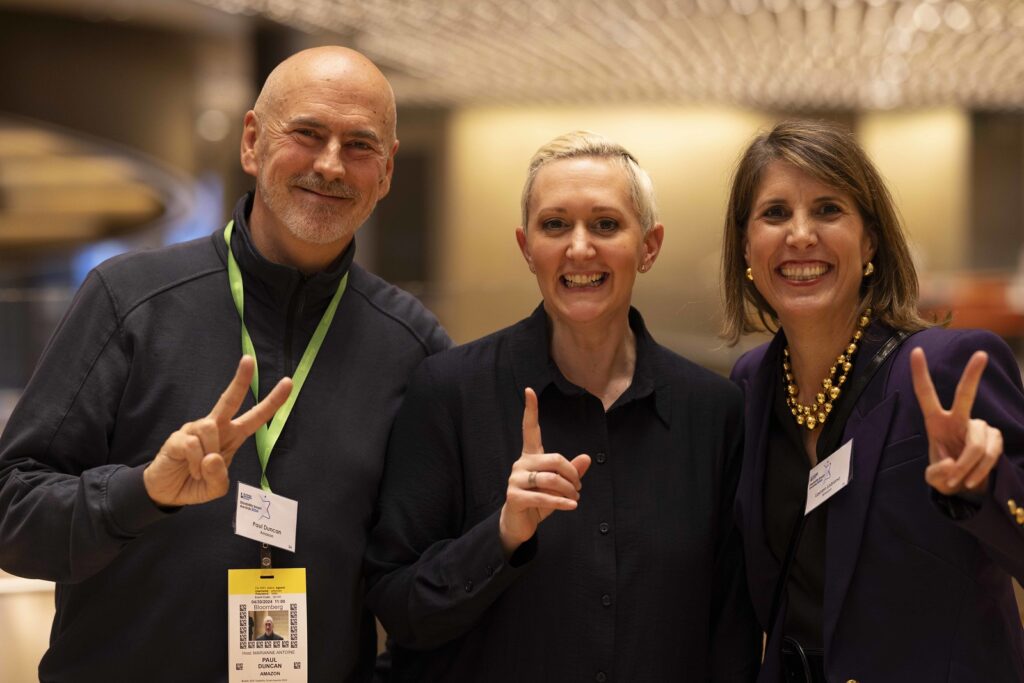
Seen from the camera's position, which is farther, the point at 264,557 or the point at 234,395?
the point at 264,557

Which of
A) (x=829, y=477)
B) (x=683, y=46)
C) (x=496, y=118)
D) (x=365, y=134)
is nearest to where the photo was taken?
(x=829, y=477)

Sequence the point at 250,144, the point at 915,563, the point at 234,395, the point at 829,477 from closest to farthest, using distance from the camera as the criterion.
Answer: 1. the point at 234,395
2. the point at 915,563
3. the point at 829,477
4. the point at 250,144

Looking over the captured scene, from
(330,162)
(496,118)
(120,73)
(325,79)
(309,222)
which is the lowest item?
(309,222)

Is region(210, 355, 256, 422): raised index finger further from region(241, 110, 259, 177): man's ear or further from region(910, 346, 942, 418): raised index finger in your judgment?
region(910, 346, 942, 418): raised index finger

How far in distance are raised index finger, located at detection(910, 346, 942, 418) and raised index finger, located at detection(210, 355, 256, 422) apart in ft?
4.03

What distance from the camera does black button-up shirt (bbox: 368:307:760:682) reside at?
7.47ft

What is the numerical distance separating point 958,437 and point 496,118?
13.5m

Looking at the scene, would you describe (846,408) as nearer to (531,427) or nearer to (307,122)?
(531,427)

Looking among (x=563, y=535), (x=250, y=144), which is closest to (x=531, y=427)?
(x=563, y=535)

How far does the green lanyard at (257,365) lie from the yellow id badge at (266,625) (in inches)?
7.7

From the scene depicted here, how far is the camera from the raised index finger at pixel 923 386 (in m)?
1.92

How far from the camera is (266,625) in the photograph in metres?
2.26

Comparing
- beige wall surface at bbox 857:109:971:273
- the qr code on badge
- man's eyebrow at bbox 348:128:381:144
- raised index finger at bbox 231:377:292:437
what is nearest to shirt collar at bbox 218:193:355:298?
man's eyebrow at bbox 348:128:381:144

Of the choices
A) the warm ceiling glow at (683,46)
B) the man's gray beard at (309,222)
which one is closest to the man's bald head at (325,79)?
the man's gray beard at (309,222)
